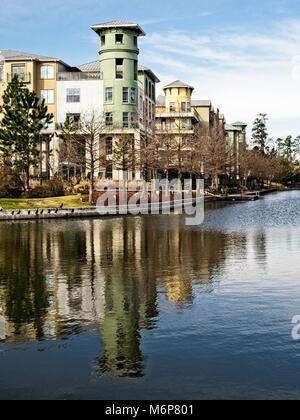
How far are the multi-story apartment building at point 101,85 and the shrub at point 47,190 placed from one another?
15.3m

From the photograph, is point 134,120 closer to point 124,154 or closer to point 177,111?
point 124,154

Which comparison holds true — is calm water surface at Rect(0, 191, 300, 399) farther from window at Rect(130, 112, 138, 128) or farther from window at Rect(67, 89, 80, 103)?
window at Rect(67, 89, 80, 103)

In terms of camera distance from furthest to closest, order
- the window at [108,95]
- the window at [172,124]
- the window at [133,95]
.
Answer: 1. the window at [172,124]
2. the window at [108,95]
3. the window at [133,95]

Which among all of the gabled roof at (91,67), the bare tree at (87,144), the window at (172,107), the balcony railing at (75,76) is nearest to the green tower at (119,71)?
the balcony railing at (75,76)

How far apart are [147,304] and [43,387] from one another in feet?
19.7

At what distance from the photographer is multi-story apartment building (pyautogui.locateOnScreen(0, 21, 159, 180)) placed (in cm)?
7875

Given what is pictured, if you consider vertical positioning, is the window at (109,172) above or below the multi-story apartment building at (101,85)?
below

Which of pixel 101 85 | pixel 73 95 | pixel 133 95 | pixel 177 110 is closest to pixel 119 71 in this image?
pixel 101 85

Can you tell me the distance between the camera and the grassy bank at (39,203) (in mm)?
51469

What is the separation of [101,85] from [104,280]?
63724 millimetres

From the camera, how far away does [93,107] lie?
263ft

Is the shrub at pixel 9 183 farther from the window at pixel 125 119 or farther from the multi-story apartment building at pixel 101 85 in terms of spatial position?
the window at pixel 125 119

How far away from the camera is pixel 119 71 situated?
261 feet
